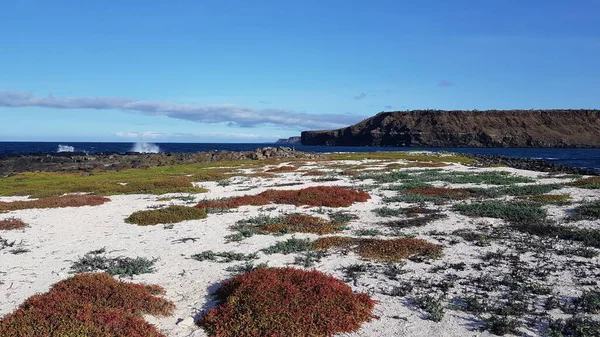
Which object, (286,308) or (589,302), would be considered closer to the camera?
(286,308)

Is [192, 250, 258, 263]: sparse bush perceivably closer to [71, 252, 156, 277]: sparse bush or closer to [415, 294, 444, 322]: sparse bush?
[71, 252, 156, 277]: sparse bush

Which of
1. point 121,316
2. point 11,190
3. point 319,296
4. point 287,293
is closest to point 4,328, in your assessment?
point 121,316

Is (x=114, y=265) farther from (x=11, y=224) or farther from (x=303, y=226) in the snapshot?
(x=11, y=224)

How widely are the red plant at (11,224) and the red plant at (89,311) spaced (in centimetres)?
1218

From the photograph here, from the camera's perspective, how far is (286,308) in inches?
391

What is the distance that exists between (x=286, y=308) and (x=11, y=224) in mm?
17767

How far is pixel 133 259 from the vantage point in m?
15.1

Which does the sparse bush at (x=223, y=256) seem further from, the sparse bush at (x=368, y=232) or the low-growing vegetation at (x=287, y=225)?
the sparse bush at (x=368, y=232)

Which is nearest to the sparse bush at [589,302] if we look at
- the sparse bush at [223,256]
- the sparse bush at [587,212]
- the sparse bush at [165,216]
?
the sparse bush at [223,256]

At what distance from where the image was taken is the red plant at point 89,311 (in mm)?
8617

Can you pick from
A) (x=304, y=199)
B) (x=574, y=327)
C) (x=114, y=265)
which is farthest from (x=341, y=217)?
(x=574, y=327)

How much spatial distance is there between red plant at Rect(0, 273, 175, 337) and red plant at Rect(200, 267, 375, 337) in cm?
151

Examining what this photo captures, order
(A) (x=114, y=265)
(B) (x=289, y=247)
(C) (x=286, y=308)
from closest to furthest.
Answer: (C) (x=286, y=308) < (A) (x=114, y=265) < (B) (x=289, y=247)

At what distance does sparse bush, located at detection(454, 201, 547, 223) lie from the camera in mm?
20734
